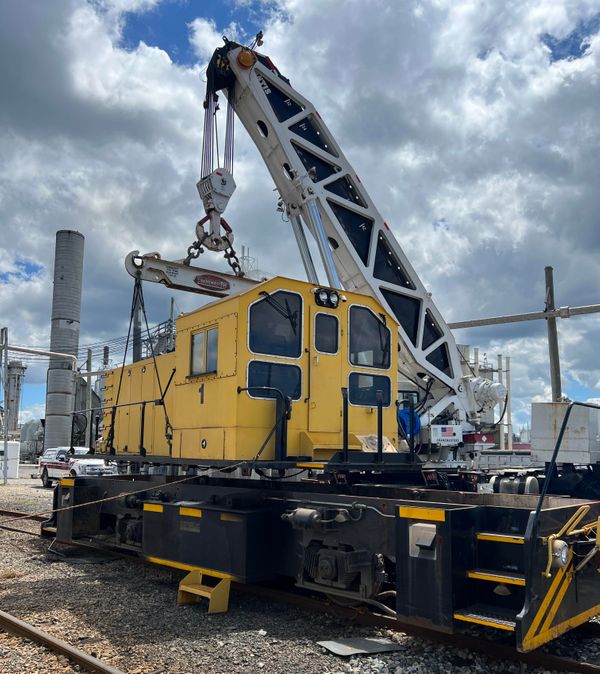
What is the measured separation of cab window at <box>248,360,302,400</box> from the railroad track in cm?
216

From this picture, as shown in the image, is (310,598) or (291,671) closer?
(291,671)

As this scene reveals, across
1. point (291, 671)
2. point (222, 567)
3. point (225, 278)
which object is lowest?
point (291, 671)

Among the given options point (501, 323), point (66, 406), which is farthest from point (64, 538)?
point (66, 406)

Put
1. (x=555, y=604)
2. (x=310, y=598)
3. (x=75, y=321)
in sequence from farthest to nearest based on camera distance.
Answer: (x=75, y=321), (x=310, y=598), (x=555, y=604)

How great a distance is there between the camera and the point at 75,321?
3575 centimetres

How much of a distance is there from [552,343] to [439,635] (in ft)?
46.8

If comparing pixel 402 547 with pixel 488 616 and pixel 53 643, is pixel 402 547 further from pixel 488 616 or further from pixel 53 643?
pixel 53 643

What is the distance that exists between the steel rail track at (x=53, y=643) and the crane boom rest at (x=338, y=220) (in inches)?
332

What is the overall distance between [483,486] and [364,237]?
5594 millimetres

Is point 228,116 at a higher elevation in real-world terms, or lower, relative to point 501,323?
higher

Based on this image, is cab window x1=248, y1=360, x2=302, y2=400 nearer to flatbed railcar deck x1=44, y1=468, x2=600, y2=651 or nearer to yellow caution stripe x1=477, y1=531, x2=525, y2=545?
flatbed railcar deck x1=44, y1=468, x2=600, y2=651

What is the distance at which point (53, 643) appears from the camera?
551cm

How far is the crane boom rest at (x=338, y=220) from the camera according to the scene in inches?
512

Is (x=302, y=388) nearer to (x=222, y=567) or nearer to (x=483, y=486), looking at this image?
(x=222, y=567)
